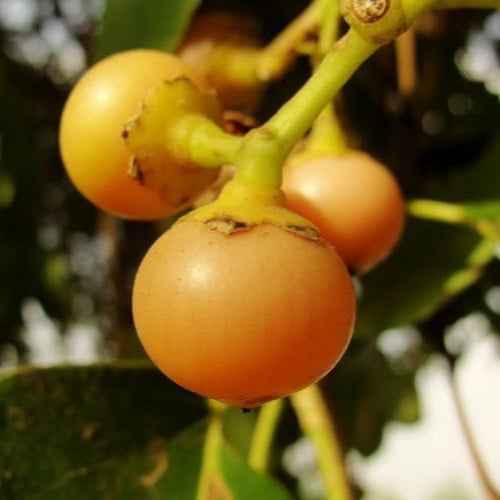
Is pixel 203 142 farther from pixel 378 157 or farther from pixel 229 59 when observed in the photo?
pixel 378 157

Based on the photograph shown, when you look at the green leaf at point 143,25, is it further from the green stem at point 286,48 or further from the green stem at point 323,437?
the green stem at point 323,437

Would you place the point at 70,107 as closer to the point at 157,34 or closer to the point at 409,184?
the point at 157,34

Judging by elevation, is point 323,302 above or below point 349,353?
above

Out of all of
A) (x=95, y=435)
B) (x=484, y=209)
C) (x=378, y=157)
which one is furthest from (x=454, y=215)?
(x=95, y=435)

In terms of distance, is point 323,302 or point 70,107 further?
point 70,107

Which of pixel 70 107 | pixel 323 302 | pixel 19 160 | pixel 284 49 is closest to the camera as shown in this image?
pixel 323 302

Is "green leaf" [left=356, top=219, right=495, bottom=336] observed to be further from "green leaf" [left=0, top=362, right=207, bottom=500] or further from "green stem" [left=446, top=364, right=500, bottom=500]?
"green leaf" [left=0, top=362, right=207, bottom=500]

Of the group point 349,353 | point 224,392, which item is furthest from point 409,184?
point 224,392
